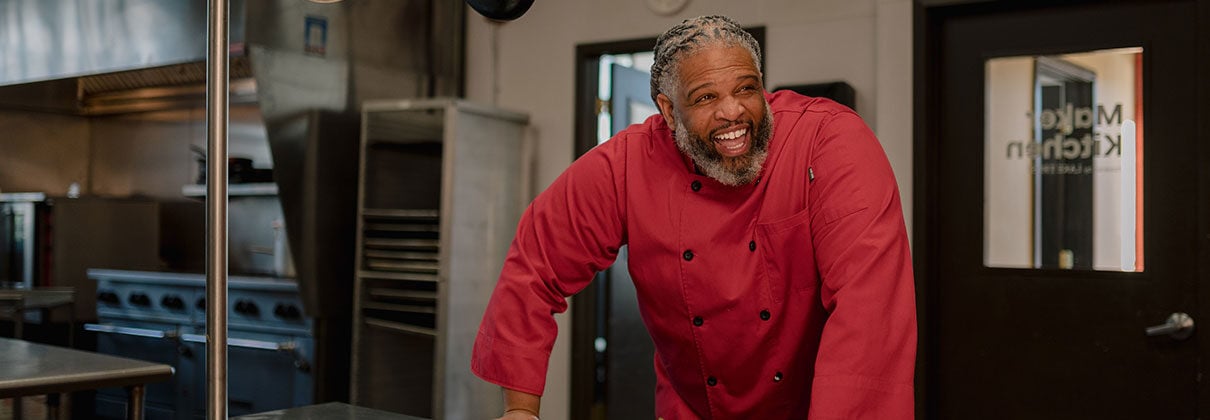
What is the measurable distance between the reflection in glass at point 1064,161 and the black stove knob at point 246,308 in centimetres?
324

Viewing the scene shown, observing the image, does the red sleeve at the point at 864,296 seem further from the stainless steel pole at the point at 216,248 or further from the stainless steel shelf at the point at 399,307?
the stainless steel shelf at the point at 399,307

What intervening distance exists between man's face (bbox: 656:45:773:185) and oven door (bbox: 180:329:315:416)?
128 inches

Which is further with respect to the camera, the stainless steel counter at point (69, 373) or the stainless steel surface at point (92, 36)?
the stainless steel surface at point (92, 36)

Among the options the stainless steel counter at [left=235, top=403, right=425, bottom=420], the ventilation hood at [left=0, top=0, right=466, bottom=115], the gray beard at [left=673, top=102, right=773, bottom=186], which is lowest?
the stainless steel counter at [left=235, top=403, right=425, bottom=420]

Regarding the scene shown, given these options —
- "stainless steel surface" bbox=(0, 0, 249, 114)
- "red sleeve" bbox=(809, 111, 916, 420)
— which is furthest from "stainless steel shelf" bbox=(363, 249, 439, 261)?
"red sleeve" bbox=(809, 111, 916, 420)

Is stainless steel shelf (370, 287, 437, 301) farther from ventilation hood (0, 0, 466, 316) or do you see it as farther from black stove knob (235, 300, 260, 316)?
black stove knob (235, 300, 260, 316)

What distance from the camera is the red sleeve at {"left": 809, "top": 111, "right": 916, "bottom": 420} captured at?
5.04 ft

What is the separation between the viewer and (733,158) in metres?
1.85

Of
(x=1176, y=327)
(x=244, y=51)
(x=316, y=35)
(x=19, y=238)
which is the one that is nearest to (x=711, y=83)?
(x=1176, y=327)

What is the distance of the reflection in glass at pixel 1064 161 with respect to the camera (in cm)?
342

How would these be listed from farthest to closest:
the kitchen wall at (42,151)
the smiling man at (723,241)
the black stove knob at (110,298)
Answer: the kitchen wall at (42,151)
the black stove knob at (110,298)
the smiling man at (723,241)

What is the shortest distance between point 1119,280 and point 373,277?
2.98 metres

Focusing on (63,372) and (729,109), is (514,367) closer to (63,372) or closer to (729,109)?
(729,109)

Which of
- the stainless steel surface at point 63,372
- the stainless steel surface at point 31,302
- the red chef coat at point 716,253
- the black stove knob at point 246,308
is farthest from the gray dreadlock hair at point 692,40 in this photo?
the stainless steel surface at point 31,302
